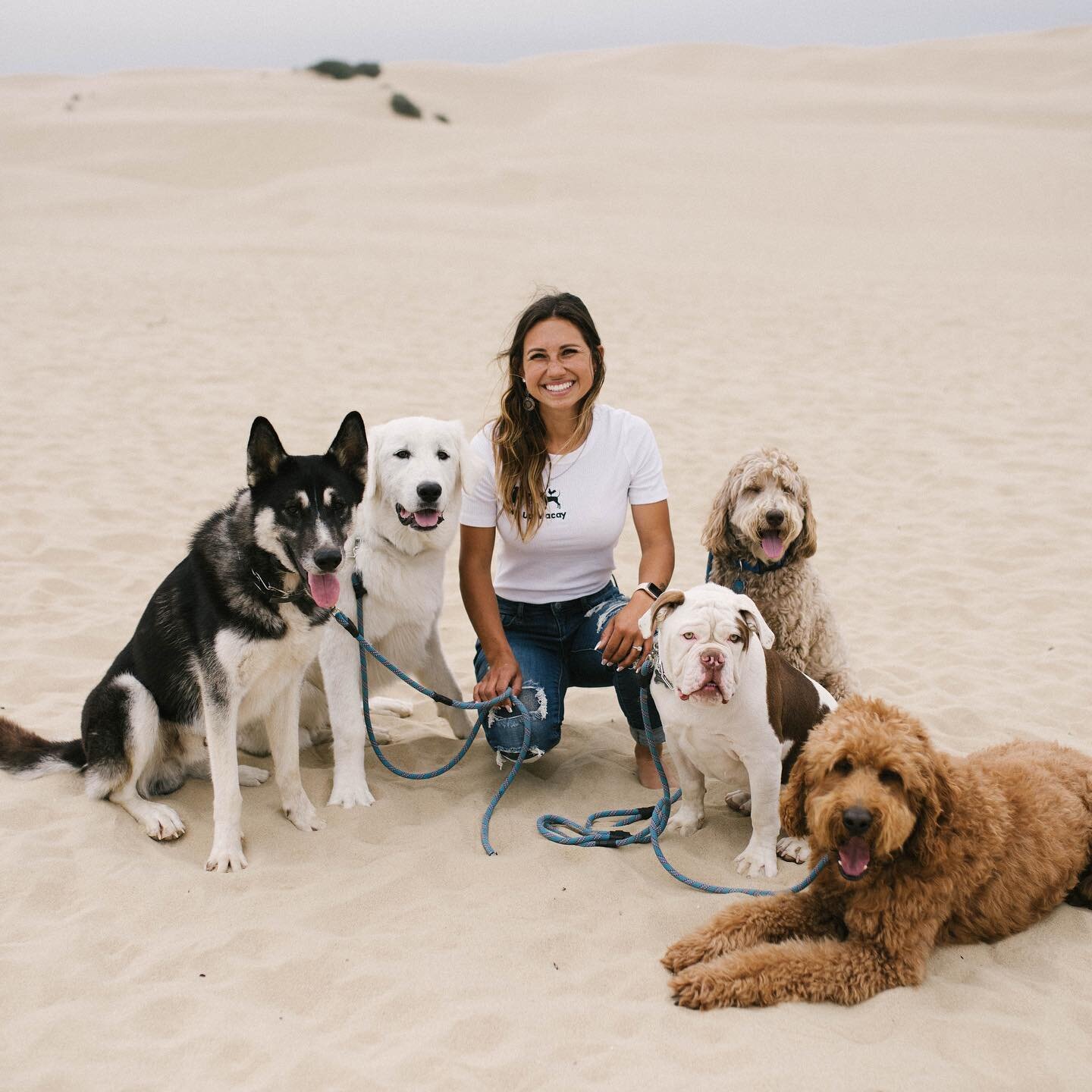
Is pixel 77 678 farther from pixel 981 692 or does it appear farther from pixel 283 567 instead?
pixel 981 692

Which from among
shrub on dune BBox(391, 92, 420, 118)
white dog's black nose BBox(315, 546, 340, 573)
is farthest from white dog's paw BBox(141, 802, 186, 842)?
shrub on dune BBox(391, 92, 420, 118)

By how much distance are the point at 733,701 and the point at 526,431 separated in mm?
1405

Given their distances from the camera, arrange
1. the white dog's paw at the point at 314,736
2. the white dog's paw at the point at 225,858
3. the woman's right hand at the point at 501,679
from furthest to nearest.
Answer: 1. the white dog's paw at the point at 314,736
2. the woman's right hand at the point at 501,679
3. the white dog's paw at the point at 225,858

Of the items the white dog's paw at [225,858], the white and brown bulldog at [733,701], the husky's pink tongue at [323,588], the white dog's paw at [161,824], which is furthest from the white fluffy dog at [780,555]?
the white dog's paw at [161,824]

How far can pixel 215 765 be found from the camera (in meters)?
3.26

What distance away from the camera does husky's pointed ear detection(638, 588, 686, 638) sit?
3.18 m

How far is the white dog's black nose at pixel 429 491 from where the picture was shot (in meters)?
3.53

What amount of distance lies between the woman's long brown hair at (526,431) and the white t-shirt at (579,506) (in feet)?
0.18

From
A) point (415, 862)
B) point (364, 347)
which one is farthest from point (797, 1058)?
point (364, 347)

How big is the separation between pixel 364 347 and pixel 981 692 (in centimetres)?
862

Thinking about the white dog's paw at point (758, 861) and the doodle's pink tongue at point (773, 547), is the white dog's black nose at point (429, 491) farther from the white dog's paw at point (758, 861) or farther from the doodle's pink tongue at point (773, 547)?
the white dog's paw at point (758, 861)

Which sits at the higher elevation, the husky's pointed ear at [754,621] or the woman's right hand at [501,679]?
the husky's pointed ear at [754,621]

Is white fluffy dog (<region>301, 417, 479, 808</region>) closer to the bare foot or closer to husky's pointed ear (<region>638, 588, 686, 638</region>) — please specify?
husky's pointed ear (<region>638, 588, 686, 638</region>)

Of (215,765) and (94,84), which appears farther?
(94,84)
